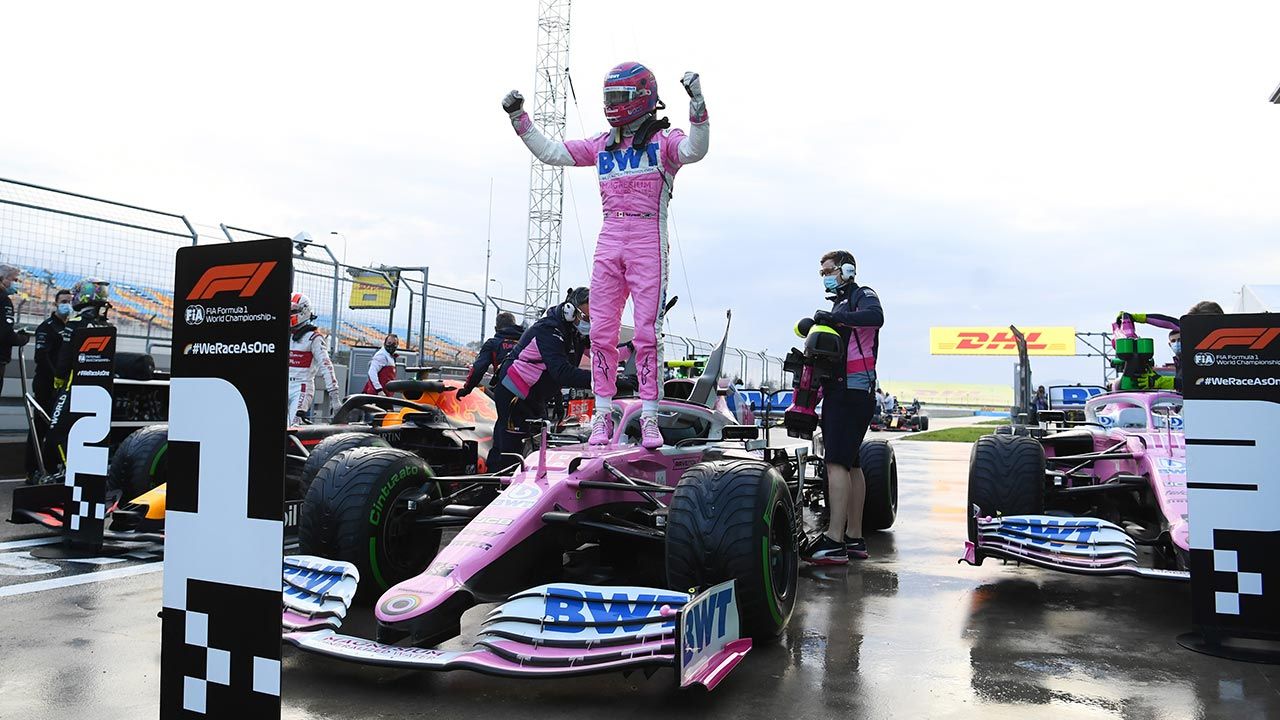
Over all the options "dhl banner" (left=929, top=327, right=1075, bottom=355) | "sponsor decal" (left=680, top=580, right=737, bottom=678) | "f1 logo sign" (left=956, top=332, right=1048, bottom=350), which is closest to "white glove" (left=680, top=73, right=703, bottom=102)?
"sponsor decal" (left=680, top=580, right=737, bottom=678)

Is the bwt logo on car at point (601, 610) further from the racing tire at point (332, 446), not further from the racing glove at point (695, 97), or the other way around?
the racing glove at point (695, 97)

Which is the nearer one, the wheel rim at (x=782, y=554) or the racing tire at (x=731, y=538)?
the racing tire at (x=731, y=538)

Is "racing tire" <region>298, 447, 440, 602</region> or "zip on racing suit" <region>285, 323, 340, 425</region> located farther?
"zip on racing suit" <region>285, 323, 340, 425</region>

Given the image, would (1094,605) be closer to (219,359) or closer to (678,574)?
(678,574)

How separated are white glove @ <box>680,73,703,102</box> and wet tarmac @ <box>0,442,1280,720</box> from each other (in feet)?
9.00

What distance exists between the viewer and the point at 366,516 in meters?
4.00

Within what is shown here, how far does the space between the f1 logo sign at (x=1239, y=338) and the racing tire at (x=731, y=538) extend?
2.13 metres

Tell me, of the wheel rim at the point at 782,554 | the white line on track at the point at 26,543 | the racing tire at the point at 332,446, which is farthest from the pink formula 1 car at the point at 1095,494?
the white line on track at the point at 26,543

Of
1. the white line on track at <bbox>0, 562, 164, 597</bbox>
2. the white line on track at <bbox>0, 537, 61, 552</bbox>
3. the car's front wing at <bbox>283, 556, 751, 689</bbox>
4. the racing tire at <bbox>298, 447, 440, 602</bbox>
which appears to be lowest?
the white line on track at <bbox>0, 562, 164, 597</bbox>

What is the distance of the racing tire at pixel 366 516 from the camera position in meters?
4.00

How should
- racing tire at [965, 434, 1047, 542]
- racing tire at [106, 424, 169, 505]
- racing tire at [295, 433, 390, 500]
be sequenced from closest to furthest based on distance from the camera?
racing tire at [295, 433, 390, 500] < racing tire at [965, 434, 1047, 542] < racing tire at [106, 424, 169, 505]

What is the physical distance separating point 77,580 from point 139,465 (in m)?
1.47

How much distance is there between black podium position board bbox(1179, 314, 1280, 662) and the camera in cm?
390

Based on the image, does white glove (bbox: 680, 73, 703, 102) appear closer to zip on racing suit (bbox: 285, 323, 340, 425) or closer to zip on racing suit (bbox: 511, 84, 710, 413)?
zip on racing suit (bbox: 511, 84, 710, 413)
